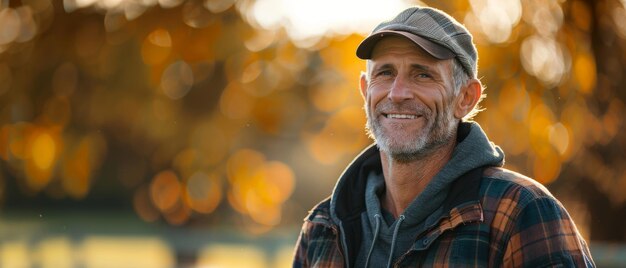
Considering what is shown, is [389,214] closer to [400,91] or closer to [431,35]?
[400,91]

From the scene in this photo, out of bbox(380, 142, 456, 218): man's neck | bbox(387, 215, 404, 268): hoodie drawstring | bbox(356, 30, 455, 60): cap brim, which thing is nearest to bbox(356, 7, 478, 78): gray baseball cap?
bbox(356, 30, 455, 60): cap brim

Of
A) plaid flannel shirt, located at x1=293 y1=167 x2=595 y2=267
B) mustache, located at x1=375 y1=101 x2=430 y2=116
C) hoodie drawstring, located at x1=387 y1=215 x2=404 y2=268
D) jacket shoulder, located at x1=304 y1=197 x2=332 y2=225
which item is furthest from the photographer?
jacket shoulder, located at x1=304 y1=197 x2=332 y2=225

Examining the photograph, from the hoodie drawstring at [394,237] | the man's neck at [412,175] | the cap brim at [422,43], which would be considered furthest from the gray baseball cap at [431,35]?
the hoodie drawstring at [394,237]

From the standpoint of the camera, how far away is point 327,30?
1059 centimetres

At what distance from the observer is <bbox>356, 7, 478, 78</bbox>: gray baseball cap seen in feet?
8.71

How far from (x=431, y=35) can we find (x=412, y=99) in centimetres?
21

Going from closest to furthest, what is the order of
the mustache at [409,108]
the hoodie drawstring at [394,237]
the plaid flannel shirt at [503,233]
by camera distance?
the plaid flannel shirt at [503,233], the hoodie drawstring at [394,237], the mustache at [409,108]

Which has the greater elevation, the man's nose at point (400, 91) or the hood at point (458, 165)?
the man's nose at point (400, 91)

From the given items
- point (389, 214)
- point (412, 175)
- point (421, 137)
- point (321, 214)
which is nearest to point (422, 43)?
point (421, 137)

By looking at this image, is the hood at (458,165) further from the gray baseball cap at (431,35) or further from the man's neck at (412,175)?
the gray baseball cap at (431,35)

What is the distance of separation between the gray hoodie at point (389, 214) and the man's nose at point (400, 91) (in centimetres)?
23

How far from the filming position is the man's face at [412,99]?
2.71m

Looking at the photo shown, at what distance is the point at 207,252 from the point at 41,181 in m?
3.29

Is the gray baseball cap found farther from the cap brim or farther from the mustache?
the mustache
